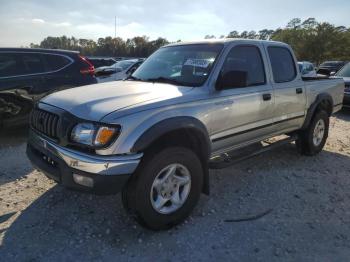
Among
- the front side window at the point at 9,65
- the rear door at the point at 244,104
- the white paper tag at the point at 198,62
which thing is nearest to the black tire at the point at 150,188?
the rear door at the point at 244,104

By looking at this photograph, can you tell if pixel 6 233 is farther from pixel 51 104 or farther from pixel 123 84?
pixel 123 84

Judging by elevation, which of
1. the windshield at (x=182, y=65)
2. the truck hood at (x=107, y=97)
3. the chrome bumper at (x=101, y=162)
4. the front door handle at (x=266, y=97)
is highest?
the windshield at (x=182, y=65)

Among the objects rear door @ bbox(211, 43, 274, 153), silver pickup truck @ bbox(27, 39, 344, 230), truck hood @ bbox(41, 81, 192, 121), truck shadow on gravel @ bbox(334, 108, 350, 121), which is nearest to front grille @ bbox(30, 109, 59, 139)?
silver pickup truck @ bbox(27, 39, 344, 230)

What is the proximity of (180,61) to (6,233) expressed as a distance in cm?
266

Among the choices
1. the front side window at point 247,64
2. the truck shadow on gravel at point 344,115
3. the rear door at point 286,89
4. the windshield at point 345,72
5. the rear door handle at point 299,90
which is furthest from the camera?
the windshield at point 345,72

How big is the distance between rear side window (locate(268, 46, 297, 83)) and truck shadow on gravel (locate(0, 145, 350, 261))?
4.95 feet

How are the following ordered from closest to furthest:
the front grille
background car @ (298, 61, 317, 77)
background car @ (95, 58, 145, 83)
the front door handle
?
the front grille, the front door handle, background car @ (298, 61, 317, 77), background car @ (95, 58, 145, 83)

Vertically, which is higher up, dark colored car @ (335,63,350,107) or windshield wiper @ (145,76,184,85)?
windshield wiper @ (145,76,184,85)

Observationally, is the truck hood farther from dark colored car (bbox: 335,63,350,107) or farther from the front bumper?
dark colored car (bbox: 335,63,350,107)

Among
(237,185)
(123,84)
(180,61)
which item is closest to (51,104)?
(123,84)

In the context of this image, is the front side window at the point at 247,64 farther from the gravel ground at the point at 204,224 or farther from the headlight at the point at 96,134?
the headlight at the point at 96,134

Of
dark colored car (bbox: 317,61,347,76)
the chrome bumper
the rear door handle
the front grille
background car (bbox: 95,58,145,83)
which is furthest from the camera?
dark colored car (bbox: 317,61,347,76)

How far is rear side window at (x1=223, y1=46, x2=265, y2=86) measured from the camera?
13.9 ft

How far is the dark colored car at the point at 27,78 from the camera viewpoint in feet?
20.3
